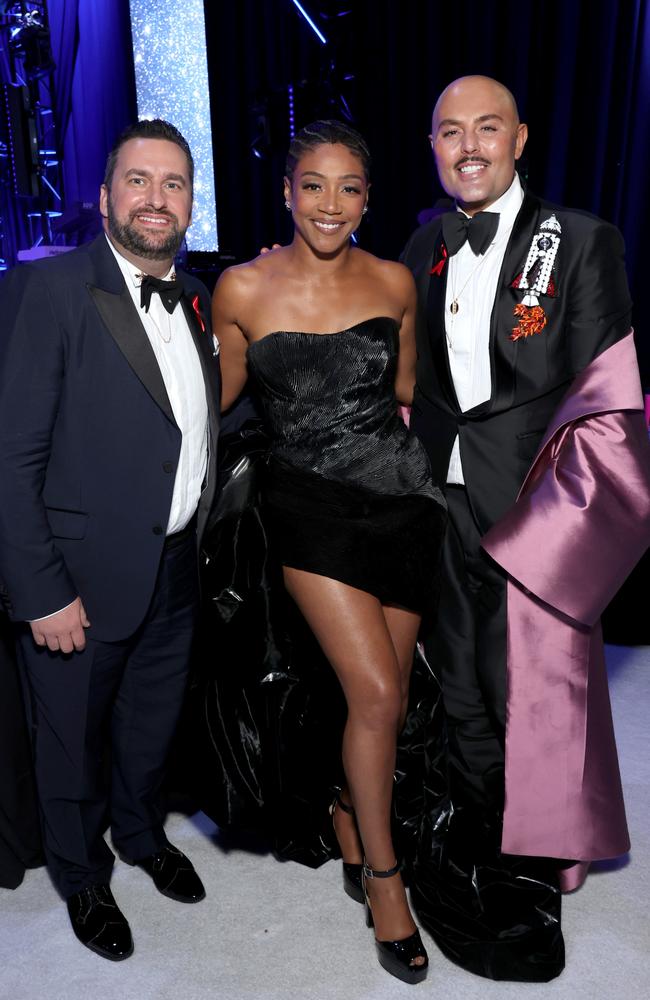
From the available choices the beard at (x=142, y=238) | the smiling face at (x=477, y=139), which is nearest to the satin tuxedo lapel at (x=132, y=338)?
the beard at (x=142, y=238)

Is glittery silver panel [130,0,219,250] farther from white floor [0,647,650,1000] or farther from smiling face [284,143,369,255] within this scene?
white floor [0,647,650,1000]

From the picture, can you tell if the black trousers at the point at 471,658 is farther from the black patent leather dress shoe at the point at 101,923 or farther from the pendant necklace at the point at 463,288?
the black patent leather dress shoe at the point at 101,923

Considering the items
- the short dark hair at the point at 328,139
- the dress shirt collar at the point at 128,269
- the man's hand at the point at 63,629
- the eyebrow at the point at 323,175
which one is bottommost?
the man's hand at the point at 63,629

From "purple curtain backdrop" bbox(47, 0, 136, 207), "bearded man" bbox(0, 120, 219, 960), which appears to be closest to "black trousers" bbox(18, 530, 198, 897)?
"bearded man" bbox(0, 120, 219, 960)

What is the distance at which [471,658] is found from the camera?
7.30 feet

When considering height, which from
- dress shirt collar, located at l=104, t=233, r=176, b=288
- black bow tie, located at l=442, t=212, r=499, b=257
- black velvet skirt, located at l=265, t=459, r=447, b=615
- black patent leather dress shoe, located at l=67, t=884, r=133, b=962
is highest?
black bow tie, located at l=442, t=212, r=499, b=257

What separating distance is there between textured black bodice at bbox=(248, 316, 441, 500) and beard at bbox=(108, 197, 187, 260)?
0.29 meters

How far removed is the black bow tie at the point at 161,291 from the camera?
1.91 m

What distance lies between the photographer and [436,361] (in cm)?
211

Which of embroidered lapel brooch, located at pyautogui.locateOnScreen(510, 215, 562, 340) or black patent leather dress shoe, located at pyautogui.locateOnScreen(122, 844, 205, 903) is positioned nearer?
embroidered lapel brooch, located at pyautogui.locateOnScreen(510, 215, 562, 340)

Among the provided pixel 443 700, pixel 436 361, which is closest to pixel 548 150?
pixel 436 361

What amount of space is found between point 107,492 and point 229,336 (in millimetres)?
525

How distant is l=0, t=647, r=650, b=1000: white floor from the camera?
191cm

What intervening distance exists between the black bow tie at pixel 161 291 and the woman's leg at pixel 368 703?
66 cm
